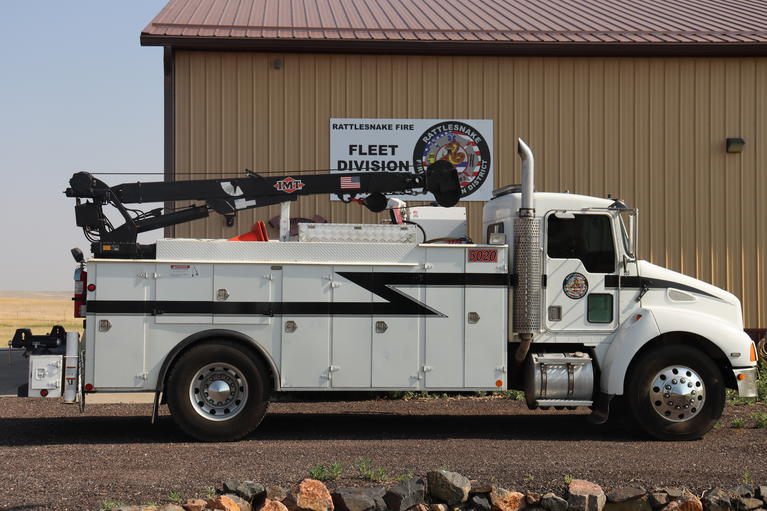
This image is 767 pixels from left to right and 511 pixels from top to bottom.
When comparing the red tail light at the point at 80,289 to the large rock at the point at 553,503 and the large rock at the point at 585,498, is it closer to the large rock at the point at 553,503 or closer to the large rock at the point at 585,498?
the large rock at the point at 553,503

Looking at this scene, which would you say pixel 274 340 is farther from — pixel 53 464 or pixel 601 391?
pixel 601 391

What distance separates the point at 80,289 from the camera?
1005cm

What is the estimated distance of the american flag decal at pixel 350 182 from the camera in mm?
11242

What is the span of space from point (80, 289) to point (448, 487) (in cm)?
523

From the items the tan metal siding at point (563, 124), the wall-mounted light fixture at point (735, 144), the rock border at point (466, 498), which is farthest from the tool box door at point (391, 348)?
the wall-mounted light fixture at point (735, 144)

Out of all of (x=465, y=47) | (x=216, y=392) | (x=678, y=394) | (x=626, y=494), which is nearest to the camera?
(x=626, y=494)

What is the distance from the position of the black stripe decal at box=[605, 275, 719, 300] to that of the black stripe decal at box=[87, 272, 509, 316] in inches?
50.1

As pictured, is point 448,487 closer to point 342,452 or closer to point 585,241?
point 342,452

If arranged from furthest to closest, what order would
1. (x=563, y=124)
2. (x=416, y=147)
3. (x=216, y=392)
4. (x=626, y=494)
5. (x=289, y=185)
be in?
1. (x=563, y=124)
2. (x=416, y=147)
3. (x=289, y=185)
4. (x=216, y=392)
5. (x=626, y=494)

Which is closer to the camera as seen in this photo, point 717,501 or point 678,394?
point 717,501

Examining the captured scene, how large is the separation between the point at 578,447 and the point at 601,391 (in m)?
1.02

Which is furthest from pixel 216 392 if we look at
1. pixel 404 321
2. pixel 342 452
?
pixel 404 321

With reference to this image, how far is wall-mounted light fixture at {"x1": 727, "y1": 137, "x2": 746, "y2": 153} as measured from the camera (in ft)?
51.8

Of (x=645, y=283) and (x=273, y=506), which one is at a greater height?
(x=645, y=283)
